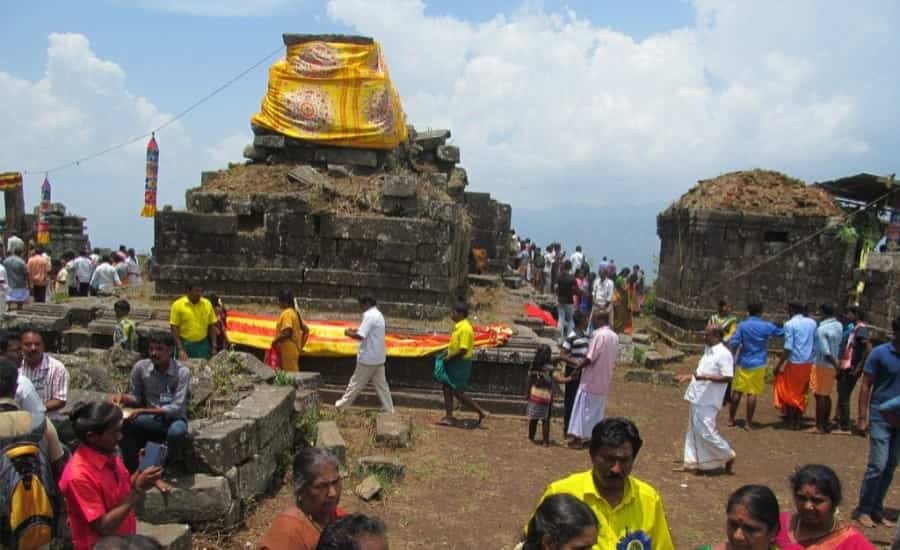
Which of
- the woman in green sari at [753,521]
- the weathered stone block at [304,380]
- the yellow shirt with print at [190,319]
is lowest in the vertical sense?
the weathered stone block at [304,380]

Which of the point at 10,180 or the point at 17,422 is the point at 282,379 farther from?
the point at 10,180

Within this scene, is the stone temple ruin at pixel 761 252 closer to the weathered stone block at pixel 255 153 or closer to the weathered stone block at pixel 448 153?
the weathered stone block at pixel 448 153

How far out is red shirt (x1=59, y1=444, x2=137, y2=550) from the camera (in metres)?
3.70

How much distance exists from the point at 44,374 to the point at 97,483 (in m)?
1.91

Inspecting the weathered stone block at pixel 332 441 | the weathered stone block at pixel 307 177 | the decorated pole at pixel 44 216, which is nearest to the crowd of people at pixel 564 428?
the weathered stone block at pixel 332 441

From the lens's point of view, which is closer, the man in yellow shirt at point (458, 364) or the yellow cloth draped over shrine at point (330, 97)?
the man in yellow shirt at point (458, 364)

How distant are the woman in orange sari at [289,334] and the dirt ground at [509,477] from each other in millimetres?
863

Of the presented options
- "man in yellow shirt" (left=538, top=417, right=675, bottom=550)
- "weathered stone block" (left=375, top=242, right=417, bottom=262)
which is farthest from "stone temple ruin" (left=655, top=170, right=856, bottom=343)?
"man in yellow shirt" (left=538, top=417, right=675, bottom=550)

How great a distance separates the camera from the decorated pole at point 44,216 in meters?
24.7

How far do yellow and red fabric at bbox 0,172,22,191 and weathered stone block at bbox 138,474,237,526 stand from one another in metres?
24.2

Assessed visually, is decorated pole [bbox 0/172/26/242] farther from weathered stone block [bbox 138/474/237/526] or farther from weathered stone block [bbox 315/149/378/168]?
weathered stone block [bbox 138/474/237/526]

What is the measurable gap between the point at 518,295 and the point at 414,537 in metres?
12.0

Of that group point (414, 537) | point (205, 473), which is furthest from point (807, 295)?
point (205, 473)

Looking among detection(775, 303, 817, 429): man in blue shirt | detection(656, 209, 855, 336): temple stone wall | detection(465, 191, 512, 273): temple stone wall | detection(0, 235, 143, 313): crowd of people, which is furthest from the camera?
detection(465, 191, 512, 273): temple stone wall
